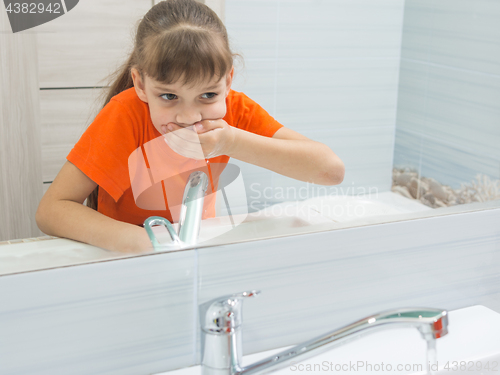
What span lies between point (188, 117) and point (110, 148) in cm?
9

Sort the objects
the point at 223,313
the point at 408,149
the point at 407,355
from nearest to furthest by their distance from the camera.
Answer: the point at 223,313, the point at 407,355, the point at 408,149

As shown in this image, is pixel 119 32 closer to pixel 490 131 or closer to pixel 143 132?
pixel 143 132

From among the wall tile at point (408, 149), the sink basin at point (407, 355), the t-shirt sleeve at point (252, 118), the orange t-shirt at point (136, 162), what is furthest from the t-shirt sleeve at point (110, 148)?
the wall tile at point (408, 149)

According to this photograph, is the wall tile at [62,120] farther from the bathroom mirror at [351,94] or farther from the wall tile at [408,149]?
the wall tile at [408,149]

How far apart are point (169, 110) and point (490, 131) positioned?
49 centimetres

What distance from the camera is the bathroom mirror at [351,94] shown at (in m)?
0.49

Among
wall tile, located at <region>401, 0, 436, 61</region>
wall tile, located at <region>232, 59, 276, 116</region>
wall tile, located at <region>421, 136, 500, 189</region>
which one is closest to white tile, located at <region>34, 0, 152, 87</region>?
wall tile, located at <region>232, 59, 276, 116</region>

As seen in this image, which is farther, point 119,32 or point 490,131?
point 490,131

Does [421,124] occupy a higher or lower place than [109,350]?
higher

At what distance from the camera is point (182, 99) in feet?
1.71

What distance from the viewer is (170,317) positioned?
522 mm

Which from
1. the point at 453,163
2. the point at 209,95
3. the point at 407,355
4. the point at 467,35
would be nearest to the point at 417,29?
the point at 467,35

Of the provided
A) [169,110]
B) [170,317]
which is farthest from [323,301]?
[169,110]

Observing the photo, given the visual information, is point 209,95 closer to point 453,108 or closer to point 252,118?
point 252,118
